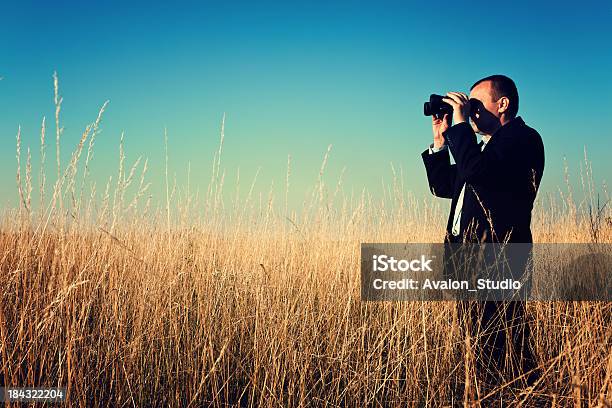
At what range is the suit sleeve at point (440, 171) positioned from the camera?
7.13 feet

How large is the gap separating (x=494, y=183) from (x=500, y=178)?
30 millimetres

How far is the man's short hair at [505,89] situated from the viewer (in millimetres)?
1816

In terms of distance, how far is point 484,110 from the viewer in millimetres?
1888

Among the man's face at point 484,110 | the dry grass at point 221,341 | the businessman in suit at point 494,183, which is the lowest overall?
the dry grass at point 221,341

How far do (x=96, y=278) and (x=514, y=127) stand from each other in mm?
2174

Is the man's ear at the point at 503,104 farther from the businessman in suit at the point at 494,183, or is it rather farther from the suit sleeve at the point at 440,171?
the suit sleeve at the point at 440,171

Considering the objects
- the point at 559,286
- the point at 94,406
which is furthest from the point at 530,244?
the point at 94,406

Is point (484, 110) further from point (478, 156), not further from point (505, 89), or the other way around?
point (478, 156)

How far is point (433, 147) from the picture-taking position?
7.18 feet

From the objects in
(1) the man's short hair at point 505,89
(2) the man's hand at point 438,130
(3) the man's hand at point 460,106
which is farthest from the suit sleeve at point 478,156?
(2) the man's hand at point 438,130

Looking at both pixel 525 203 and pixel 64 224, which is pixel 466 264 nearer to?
pixel 525 203

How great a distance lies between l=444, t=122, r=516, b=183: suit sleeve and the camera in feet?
5.47

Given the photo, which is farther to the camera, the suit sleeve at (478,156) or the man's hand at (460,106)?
the man's hand at (460,106)

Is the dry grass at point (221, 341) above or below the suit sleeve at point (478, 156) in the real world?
below
